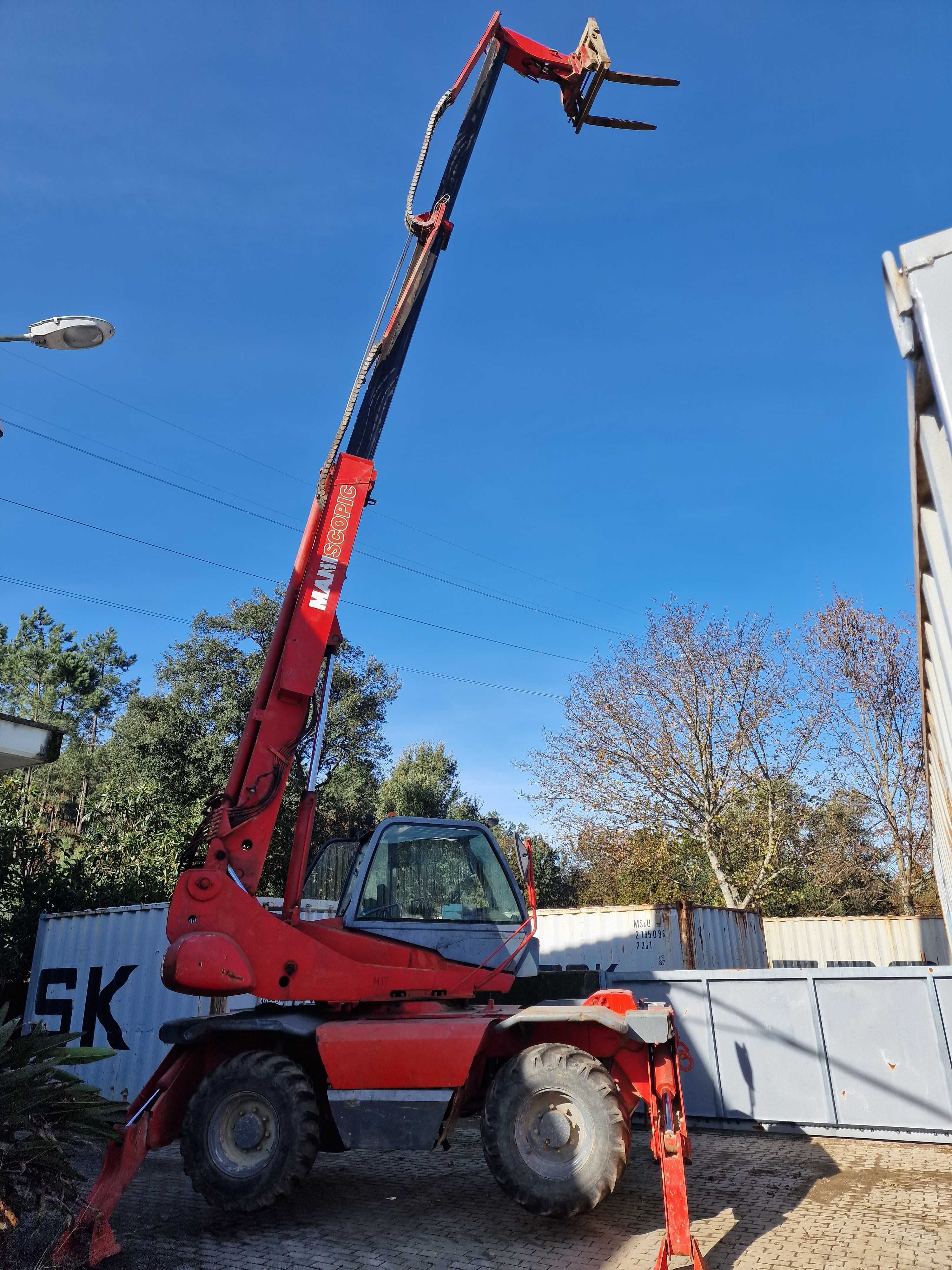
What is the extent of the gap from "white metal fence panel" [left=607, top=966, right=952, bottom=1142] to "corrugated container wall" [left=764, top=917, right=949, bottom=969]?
10.2 m

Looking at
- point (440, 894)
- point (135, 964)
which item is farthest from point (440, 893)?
point (135, 964)

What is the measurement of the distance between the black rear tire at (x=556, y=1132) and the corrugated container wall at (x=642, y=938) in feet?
26.9

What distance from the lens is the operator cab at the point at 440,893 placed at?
6602mm

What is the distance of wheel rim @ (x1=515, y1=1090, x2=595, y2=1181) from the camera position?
537 cm

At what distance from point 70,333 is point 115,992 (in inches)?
345

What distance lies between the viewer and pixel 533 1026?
19.4 ft

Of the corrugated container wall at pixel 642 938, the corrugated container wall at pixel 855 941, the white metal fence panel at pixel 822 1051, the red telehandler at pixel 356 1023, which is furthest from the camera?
the corrugated container wall at pixel 855 941

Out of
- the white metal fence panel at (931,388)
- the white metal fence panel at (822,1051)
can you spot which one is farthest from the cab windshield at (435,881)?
the white metal fence panel at (931,388)

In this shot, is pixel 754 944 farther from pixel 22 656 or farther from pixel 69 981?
pixel 22 656

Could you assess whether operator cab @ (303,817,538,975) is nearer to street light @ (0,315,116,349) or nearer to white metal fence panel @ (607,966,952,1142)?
white metal fence panel @ (607,966,952,1142)

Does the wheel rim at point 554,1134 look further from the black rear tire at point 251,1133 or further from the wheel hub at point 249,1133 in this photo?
the wheel hub at point 249,1133

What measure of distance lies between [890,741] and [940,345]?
23213mm

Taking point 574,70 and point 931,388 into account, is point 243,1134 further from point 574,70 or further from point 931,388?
point 574,70

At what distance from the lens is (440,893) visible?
679cm
